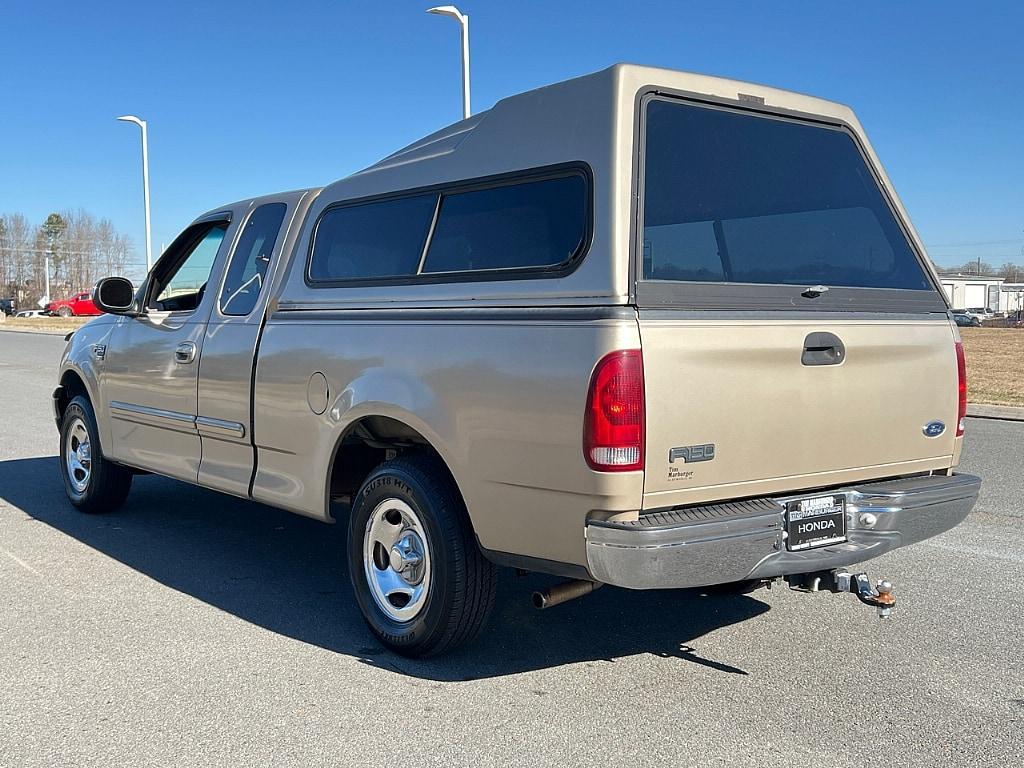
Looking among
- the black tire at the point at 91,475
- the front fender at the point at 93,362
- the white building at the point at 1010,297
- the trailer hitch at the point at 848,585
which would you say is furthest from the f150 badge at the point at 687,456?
the white building at the point at 1010,297

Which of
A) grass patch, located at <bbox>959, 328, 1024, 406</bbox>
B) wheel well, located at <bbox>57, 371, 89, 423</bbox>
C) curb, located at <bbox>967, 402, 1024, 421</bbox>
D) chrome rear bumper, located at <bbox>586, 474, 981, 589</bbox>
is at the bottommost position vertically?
curb, located at <bbox>967, 402, 1024, 421</bbox>

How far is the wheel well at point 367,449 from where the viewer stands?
4387 mm

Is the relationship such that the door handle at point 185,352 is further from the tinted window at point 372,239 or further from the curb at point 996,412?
the curb at point 996,412

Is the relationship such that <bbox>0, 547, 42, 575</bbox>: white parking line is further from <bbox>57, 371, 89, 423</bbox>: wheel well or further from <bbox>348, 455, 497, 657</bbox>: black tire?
<bbox>348, 455, 497, 657</bbox>: black tire

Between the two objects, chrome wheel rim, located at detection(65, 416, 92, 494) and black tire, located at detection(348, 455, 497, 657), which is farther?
chrome wheel rim, located at detection(65, 416, 92, 494)

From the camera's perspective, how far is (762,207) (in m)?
4.30

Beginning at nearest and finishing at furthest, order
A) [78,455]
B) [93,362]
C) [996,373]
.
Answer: [93,362] < [78,455] < [996,373]

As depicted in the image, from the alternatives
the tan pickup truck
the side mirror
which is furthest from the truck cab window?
the tan pickup truck

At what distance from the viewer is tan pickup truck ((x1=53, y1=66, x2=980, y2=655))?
359cm

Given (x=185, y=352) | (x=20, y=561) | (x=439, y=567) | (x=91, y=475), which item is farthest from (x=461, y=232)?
(x=91, y=475)

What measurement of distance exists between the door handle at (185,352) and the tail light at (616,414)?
9.91 feet

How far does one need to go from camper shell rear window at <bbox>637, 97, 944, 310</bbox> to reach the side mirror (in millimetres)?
3782

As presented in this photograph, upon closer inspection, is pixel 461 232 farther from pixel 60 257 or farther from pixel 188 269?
pixel 60 257

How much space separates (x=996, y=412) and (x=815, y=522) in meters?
9.64
